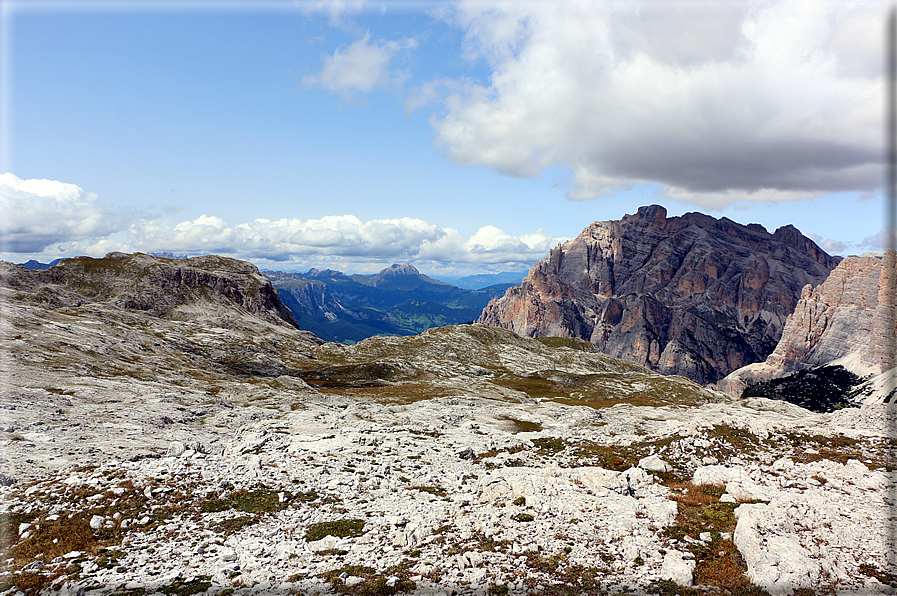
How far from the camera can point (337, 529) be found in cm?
2272

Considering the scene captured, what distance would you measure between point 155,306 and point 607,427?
188 meters

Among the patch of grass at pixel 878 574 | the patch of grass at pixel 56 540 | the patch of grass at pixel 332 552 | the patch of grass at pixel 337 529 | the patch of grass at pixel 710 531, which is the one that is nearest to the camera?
the patch of grass at pixel 878 574

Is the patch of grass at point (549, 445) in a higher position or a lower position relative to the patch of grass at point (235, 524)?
lower

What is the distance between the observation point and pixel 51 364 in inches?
2773

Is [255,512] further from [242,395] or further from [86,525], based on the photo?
[242,395]

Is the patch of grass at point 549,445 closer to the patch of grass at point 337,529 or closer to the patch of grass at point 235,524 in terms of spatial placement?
the patch of grass at point 337,529

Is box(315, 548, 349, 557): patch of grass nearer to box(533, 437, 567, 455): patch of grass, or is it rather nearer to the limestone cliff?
box(533, 437, 567, 455): patch of grass

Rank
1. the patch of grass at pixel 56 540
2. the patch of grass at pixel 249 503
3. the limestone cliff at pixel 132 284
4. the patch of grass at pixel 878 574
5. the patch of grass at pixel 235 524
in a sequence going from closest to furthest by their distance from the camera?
the patch of grass at pixel 878 574 < the patch of grass at pixel 56 540 < the patch of grass at pixel 235 524 < the patch of grass at pixel 249 503 < the limestone cliff at pixel 132 284

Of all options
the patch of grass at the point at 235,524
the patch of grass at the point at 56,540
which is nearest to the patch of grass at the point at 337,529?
the patch of grass at the point at 235,524

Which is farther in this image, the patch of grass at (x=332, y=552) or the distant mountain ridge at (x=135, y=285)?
the distant mountain ridge at (x=135, y=285)

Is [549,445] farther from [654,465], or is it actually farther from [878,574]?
[878,574]

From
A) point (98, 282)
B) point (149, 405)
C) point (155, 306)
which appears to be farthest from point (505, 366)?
point (98, 282)

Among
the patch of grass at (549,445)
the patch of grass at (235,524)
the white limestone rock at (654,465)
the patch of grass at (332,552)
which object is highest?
the patch of grass at (332,552)

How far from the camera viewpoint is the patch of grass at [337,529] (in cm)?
2198
